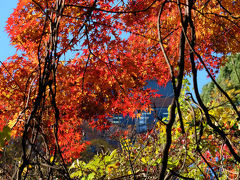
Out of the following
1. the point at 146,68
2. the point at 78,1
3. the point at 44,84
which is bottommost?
the point at 44,84

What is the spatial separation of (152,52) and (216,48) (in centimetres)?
310

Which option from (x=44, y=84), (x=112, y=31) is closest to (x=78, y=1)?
(x=112, y=31)

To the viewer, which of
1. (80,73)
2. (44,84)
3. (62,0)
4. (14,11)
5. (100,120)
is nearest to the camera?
(44,84)

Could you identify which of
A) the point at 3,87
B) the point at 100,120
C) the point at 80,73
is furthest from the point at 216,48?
the point at 3,87

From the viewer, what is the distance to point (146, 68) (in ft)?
16.8

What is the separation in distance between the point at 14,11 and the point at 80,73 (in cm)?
147

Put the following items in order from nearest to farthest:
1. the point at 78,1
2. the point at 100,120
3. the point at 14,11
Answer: the point at 78,1 → the point at 14,11 → the point at 100,120

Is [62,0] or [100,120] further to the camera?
[100,120]

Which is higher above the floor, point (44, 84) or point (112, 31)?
point (112, 31)

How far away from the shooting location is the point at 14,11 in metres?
3.89

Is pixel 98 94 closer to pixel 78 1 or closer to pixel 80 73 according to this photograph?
pixel 80 73

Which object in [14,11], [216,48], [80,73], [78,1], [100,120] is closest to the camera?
[78,1]

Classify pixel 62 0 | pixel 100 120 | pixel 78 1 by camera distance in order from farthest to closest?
pixel 100 120 < pixel 78 1 < pixel 62 0

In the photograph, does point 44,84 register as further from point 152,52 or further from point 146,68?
point 152,52
